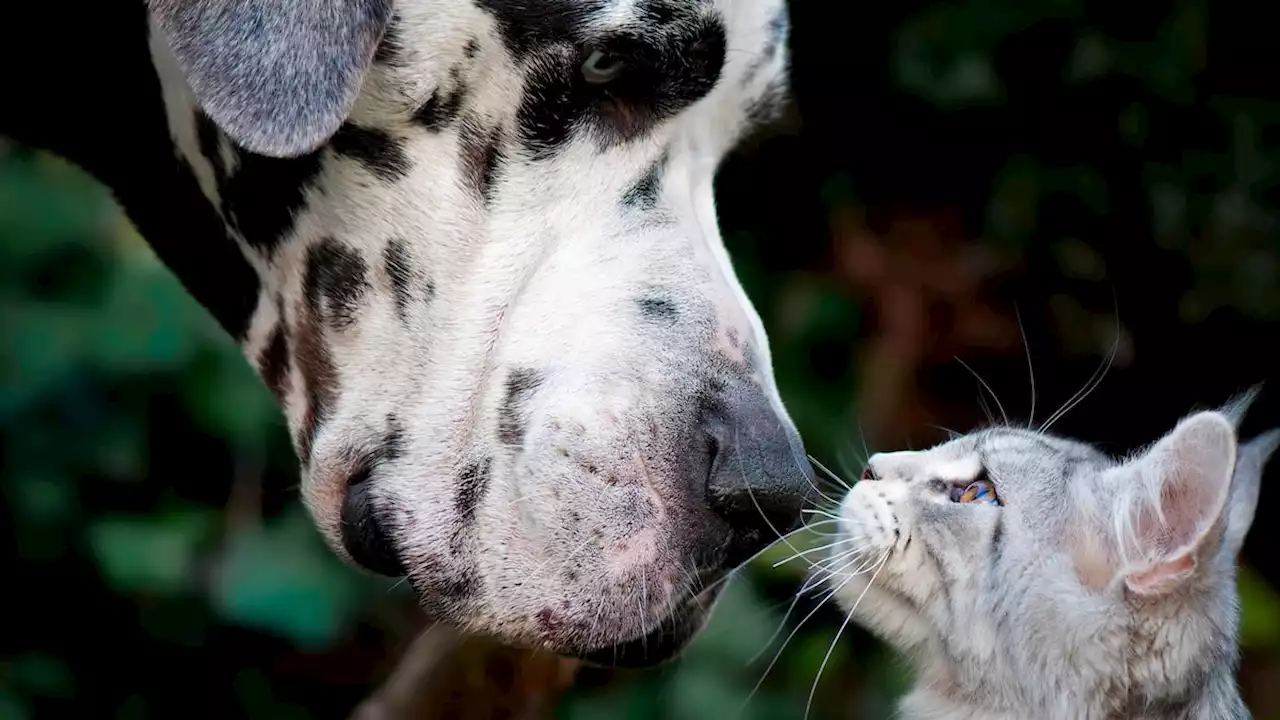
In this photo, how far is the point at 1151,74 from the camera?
10.4 feet

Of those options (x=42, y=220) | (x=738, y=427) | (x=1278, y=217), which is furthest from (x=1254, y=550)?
(x=42, y=220)

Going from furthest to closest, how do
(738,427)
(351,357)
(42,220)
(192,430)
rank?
(192,430), (42,220), (351,357), (738,427)

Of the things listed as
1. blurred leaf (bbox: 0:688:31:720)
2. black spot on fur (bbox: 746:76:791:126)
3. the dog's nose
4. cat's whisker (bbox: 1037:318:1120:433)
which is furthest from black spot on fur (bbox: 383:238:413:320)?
blurred leaf (bbox: 0:688:31:720)

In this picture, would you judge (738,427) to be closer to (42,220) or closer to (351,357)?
(351,357)

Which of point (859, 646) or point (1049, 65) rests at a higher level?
point (1049, 65)

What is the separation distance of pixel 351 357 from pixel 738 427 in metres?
0.53

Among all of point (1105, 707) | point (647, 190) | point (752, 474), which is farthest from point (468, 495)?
point (1105, 707)

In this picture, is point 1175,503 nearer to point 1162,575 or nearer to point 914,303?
point 1162,575

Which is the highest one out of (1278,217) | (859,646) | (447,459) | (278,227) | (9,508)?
(278,227)

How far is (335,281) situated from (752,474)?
625 millimetres

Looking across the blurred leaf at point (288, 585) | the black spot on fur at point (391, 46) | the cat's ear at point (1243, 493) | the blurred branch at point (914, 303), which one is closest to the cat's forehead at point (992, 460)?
the cat's ear at point (1243, 493)

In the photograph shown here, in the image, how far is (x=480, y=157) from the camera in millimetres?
1821

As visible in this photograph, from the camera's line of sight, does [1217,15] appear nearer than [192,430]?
No

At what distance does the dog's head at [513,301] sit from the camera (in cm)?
172
